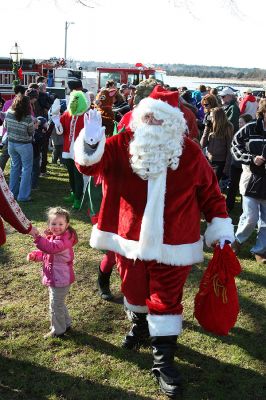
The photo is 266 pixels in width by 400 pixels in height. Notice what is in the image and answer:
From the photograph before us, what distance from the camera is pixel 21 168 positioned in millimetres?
7719

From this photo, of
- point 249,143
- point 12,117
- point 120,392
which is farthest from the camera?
point 12,117

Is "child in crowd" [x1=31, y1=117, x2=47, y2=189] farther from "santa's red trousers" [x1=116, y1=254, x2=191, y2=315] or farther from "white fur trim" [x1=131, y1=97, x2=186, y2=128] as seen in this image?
"santa's red trousers" [x1=116, y1=254, x2=191, y2=315]

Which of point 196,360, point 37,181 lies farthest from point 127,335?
point 37,181

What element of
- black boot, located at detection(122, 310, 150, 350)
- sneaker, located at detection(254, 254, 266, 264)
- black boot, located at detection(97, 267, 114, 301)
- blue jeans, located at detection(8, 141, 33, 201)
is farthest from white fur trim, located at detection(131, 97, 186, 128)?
blue jeans, located at detection(8, 141, 33, 201)

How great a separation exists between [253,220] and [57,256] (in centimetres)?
268

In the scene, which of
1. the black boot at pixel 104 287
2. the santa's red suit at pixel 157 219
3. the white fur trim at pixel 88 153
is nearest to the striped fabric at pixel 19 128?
the black boot at pixel 104 287

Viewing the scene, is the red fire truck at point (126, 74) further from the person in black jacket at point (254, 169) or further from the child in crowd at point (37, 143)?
the person in black jacket at point (254, 169)

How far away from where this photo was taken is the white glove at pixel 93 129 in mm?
3102

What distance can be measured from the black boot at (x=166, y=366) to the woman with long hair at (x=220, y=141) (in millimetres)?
4374

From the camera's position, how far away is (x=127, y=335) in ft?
12.0

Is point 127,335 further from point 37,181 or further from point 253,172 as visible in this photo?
point 37,181

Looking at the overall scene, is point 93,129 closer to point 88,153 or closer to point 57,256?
point 88,153

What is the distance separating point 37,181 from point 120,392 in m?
5.88

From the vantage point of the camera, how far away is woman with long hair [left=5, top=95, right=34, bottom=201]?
22.9 ft
